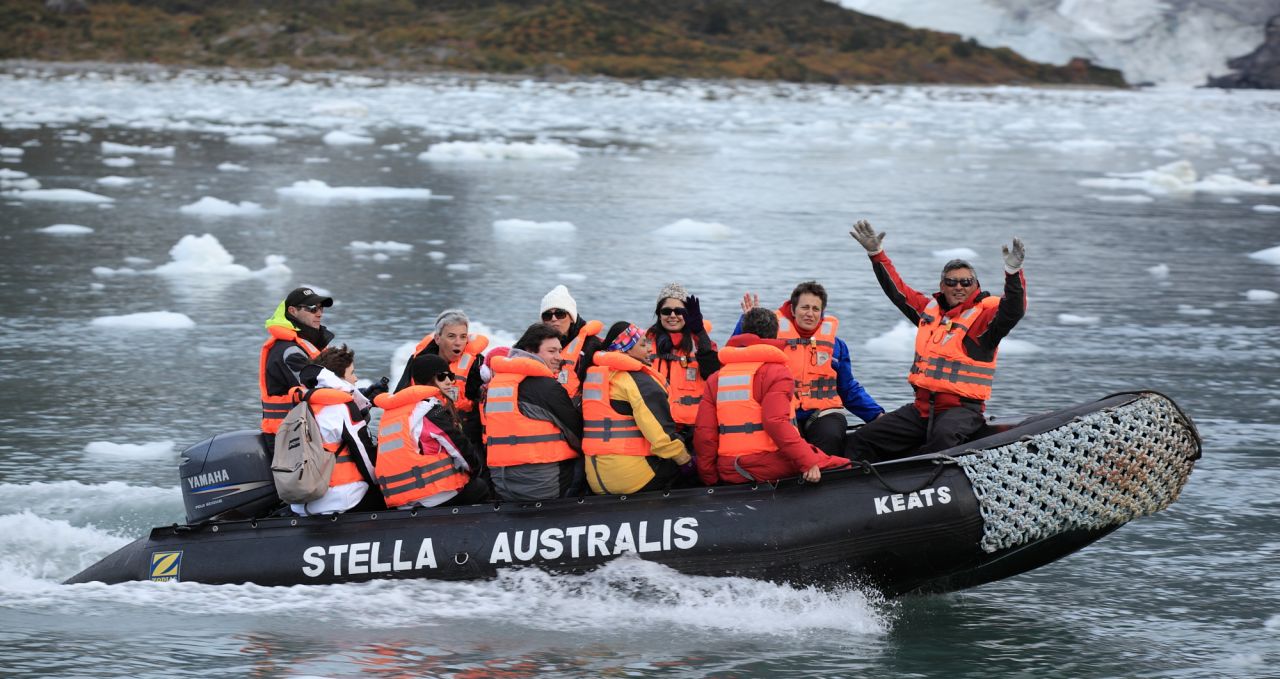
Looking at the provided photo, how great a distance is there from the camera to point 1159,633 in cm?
612

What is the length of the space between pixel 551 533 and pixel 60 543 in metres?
2.56

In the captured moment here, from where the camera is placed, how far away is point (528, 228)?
54.5ft

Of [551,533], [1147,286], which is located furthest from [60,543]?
[1147,286]

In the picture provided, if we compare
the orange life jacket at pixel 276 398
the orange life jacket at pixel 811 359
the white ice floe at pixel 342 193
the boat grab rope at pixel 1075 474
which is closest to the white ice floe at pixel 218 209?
the white ice floe at pixel 342 193

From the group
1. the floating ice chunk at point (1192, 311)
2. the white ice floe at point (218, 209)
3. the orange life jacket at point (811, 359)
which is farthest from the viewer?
the white ice floe at point (218, 209)

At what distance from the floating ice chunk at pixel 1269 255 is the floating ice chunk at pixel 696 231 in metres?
5.63

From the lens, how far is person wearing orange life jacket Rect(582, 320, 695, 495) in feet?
19.5

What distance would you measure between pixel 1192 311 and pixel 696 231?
228 inches

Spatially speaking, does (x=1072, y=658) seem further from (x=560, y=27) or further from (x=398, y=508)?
(x=560, y=27)

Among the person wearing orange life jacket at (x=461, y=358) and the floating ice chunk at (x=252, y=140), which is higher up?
the floating ice chunk at (x=252, y=140)

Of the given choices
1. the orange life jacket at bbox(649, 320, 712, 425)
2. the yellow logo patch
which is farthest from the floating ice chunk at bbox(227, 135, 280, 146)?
the orange life jacket at bbox(649, 320, 712, 425)

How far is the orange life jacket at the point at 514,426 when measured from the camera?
6.01 meters

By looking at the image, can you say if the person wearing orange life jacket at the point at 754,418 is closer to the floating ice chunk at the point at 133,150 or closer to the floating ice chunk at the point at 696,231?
the floating ice chunk at the point at 696,231

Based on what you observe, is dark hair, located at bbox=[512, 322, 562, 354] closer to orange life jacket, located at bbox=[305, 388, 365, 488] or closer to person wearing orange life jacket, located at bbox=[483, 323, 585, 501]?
person wearing orange life jacket, located at bbox=[483, 323, 585, 501]
